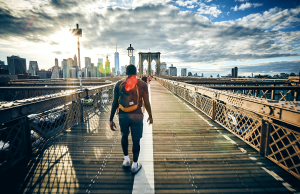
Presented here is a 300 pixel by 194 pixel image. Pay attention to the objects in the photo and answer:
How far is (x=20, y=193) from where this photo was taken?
2266 millimetres

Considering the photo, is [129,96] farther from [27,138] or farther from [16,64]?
[16,64]

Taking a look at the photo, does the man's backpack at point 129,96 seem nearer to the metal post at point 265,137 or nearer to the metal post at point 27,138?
the metal post at point 27,138

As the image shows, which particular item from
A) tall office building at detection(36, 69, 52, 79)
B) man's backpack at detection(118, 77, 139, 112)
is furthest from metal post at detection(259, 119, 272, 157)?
tall office building at detection(36, 69, 52, 79)

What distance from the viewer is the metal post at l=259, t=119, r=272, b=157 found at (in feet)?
10.2

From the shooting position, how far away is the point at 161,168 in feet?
9.55

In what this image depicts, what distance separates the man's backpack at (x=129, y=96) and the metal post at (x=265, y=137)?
2897mm

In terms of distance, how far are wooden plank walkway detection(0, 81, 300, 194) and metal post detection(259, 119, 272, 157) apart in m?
0.16

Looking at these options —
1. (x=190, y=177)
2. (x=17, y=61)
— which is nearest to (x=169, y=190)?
(x=190, y=177)

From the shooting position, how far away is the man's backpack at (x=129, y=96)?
8.83 feet

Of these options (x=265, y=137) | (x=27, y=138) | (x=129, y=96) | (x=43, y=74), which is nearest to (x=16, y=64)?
(x=43, y=74)

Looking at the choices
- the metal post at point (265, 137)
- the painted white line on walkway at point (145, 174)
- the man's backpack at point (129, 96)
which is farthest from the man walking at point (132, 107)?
the metal post at point (265, 137)

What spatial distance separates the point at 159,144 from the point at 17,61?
6068 inches

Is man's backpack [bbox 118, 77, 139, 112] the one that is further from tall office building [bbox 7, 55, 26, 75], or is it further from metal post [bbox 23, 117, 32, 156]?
tall office building [bbox 7, 55, 26, 75]

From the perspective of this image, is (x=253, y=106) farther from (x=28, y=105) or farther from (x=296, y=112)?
(x=28, y=105)
